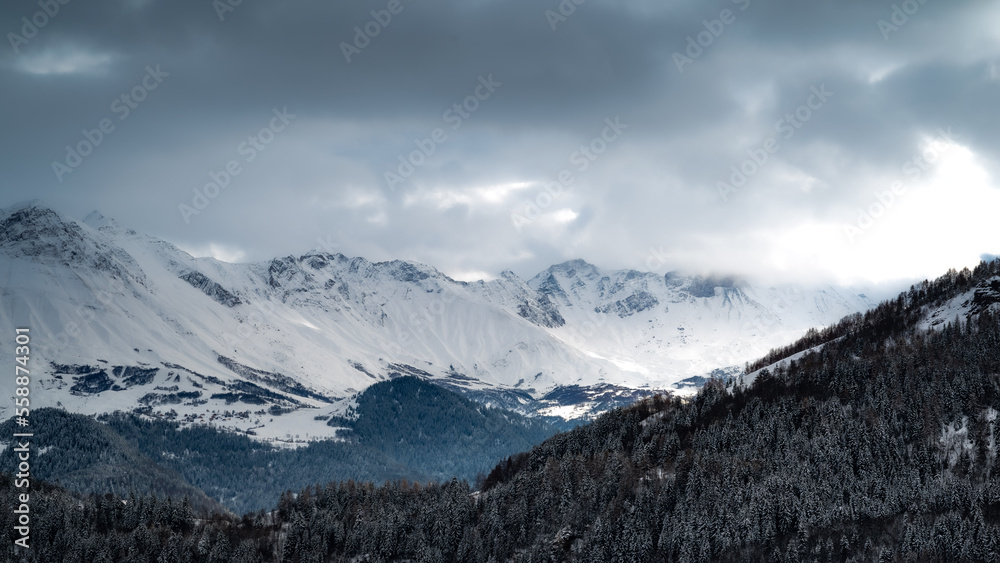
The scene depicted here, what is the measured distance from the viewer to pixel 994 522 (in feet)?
652

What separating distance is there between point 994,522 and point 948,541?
14.0m

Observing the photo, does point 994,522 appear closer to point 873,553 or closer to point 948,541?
point 948,541

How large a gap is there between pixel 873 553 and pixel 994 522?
28.0m

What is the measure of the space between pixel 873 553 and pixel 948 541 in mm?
15782

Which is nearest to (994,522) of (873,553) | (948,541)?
(948,541)

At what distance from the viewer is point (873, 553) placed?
199 m
